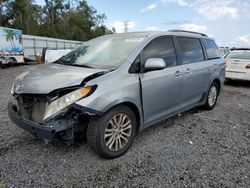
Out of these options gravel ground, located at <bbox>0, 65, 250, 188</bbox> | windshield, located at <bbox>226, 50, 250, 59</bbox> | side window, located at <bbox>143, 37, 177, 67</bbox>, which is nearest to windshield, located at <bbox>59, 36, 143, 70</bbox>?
side window, located at <bbox>143, 37, 177, 67</bbox>

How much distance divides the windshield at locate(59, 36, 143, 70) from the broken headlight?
2.09ft

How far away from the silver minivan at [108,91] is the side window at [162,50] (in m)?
0.02

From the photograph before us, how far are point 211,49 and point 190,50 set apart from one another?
3.95ft

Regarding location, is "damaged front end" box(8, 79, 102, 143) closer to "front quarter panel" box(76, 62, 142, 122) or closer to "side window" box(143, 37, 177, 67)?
"front quarter panel" box(76, 62, 142, 122)

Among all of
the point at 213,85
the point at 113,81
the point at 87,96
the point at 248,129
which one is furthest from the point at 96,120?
the point at 213,85

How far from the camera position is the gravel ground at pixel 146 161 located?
2.73 m

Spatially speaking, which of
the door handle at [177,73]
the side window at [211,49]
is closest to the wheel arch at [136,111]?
the door handle at [177,73]

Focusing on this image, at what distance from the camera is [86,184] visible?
265 cm

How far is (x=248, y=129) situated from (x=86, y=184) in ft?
11.2

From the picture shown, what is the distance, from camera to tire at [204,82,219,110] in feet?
17.9

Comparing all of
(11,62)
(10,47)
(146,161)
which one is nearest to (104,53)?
(146,161)

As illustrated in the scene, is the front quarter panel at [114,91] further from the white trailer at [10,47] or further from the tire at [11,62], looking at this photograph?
the tire at [11,62]

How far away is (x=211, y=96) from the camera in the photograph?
5.58m

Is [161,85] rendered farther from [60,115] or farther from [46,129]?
[46,129]
